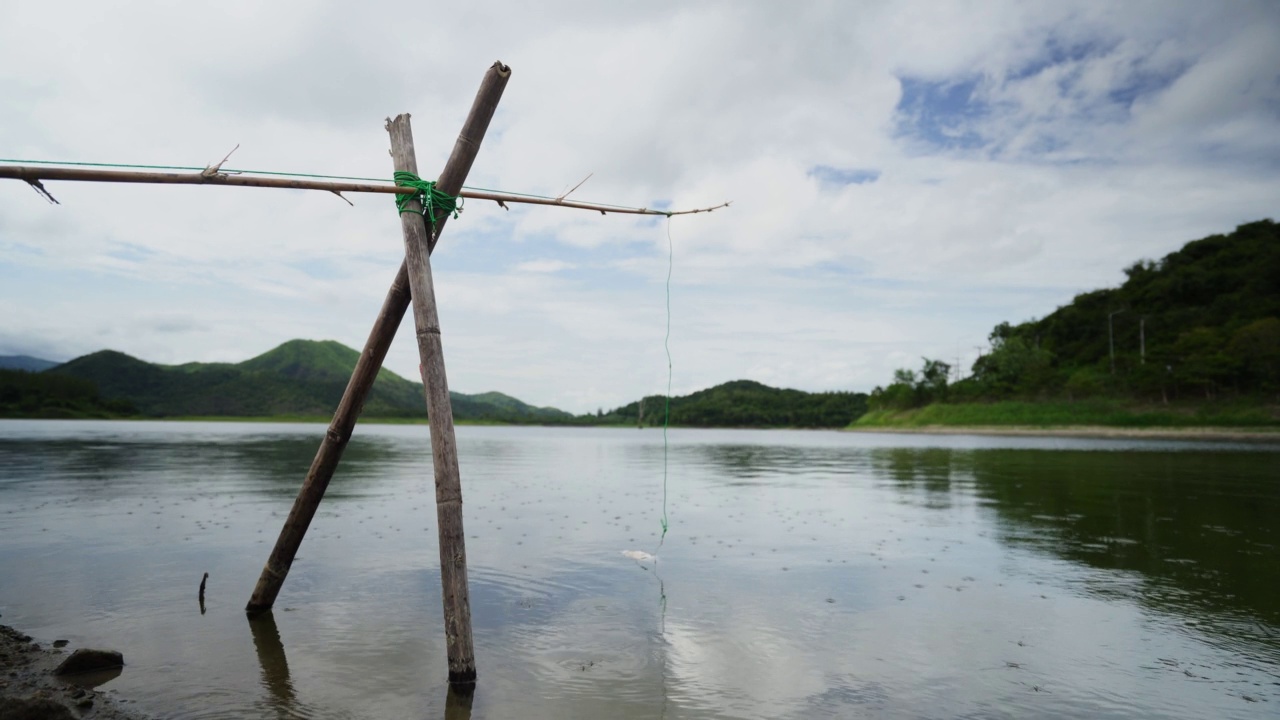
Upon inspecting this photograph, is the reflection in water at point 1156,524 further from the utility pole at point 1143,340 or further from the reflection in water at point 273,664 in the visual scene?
the utility pole at point 1143,340

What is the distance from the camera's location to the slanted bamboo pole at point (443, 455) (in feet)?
22.1

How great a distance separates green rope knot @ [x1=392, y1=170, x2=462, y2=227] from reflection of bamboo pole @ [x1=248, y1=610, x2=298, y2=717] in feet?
16.1

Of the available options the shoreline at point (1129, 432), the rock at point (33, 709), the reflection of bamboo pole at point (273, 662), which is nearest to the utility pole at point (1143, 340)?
the shoreline at point (1129, 432)

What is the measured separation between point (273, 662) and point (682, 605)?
5212mm

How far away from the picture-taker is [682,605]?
399 inches

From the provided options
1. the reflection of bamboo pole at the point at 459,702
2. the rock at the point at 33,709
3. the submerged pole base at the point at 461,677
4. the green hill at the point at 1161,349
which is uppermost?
the green hill at the point at 1161,349

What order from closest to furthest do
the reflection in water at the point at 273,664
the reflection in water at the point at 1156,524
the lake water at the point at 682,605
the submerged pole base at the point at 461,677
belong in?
the reflection in water at the point at 273,664
the submerged pole base at the point at 461,677
the lake water at the point at 682,605
the reflection in water at the point at 1156,524

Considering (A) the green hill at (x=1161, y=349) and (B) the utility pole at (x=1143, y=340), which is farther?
(B) the utility pole at (x=1143, y=340)

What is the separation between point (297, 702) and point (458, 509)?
7.61 ft

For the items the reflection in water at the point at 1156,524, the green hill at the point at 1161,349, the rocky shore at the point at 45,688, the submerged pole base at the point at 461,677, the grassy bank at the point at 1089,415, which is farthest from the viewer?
the green hill at the point at 1161,349

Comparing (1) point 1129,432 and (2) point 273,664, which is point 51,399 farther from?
(1) point 1129,432

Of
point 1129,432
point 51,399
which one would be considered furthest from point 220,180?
point 51,399

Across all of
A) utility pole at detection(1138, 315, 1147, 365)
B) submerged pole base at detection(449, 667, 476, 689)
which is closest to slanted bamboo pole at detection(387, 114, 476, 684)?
submerged pole base at detection(449, 667, 476, 689)

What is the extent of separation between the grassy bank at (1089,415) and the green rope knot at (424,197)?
333 feet
